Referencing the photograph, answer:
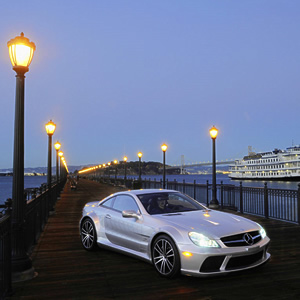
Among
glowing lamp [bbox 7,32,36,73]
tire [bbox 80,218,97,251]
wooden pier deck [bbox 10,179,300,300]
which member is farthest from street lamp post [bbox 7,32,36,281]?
tire [bbox 80,218,97,251]

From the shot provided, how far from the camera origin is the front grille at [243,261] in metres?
5.41

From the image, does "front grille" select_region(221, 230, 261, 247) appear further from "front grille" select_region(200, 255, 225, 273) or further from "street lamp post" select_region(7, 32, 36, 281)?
"street lamp post" select_region(7, 32, 36, 281)

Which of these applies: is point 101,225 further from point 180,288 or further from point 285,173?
point 285,173

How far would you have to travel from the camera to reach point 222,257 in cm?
532

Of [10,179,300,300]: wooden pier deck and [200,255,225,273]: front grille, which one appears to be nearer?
[10,179,300,300]: wooden pier deck

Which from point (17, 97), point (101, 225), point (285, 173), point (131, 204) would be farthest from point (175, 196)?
point (285, 173)

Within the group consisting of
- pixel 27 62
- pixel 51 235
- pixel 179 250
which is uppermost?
pixel 27 62

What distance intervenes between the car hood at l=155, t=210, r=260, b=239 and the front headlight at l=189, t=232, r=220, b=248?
0.22ft

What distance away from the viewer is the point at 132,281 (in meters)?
5.66

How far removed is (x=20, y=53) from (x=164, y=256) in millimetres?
4217

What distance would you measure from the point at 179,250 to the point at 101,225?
2576 millimetres

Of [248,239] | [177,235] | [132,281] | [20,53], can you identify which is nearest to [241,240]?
[248,239]

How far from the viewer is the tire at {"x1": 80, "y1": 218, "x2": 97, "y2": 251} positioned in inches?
306

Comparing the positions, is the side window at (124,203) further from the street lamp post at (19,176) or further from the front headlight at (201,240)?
the street lamp post at (19,176)
